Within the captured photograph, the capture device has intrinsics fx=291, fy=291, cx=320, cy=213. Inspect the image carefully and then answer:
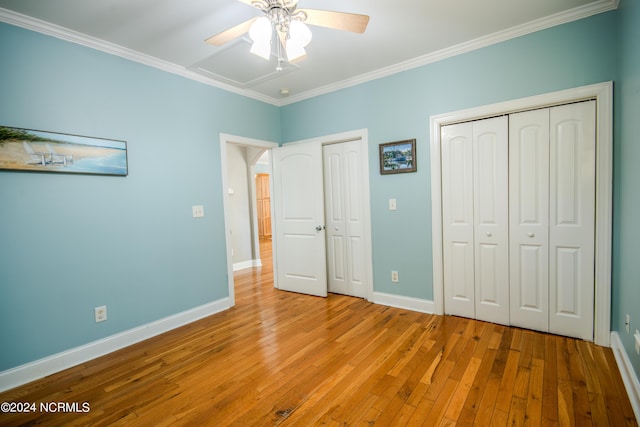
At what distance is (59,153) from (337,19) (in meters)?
2.32

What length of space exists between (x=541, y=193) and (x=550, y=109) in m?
0.70

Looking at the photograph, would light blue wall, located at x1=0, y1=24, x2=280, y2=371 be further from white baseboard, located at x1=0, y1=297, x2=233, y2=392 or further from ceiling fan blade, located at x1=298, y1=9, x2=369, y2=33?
ceiling fan blade, located at x1=298, y1=9, x2=369, y2=33

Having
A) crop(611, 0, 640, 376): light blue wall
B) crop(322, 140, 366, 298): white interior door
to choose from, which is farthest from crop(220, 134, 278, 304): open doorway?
crop(611, 0, 640, 376): light blue wall

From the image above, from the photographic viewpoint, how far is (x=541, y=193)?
8.15 ft

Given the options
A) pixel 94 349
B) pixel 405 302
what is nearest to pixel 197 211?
pixel 94 349

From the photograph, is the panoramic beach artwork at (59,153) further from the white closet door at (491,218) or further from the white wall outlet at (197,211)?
the white closet door at (491,218)

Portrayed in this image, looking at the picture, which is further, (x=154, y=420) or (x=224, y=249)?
(x=224, y=249)

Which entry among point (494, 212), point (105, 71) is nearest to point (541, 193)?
point (494, 212)

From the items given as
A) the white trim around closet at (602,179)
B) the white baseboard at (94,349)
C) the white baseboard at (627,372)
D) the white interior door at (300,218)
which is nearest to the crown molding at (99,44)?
the white interior door at (300,218)

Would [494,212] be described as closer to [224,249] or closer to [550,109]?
[550,109]

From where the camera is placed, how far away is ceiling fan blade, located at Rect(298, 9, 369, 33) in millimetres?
1621

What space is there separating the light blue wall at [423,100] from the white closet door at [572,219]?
32 centimetres

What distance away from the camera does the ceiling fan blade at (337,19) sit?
1.62 m

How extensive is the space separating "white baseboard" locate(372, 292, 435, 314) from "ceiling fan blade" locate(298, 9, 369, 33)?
2612mm
